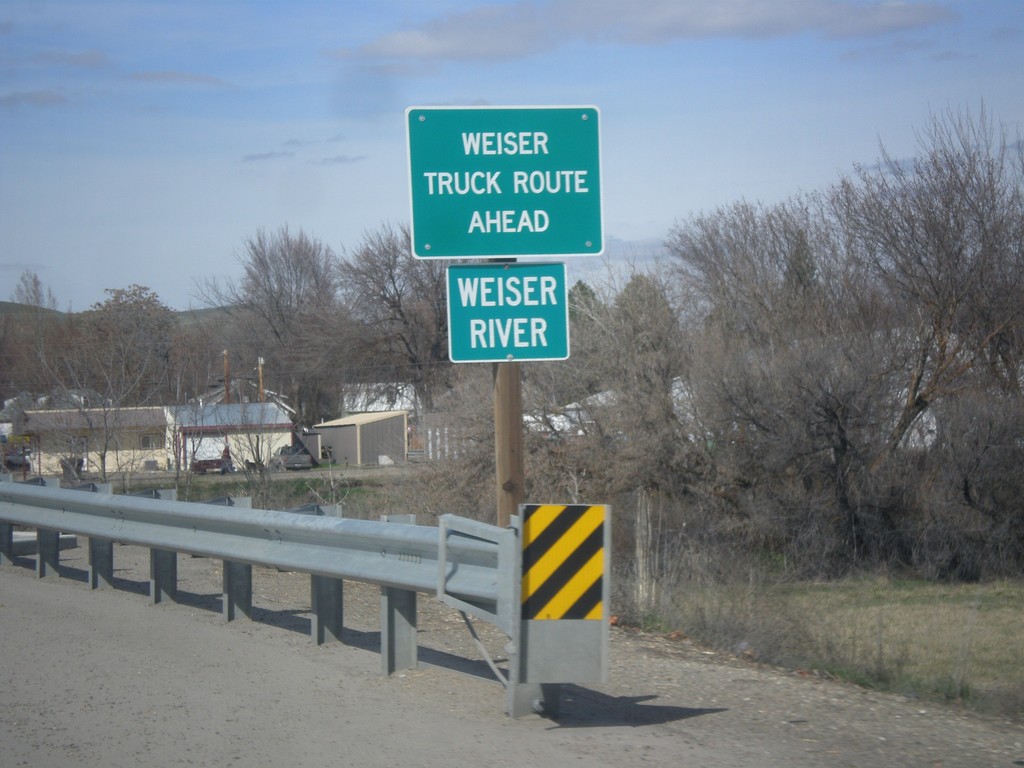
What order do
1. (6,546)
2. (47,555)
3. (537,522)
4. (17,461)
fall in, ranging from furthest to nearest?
(17,461)
(6,546)
(47,555)
(537,522)

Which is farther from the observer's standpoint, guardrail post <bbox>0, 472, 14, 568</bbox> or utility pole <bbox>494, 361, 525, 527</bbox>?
guardrail post <bbox>0, 472, 14, 568</bbox>

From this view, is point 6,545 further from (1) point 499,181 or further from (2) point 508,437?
(1) point 499,181

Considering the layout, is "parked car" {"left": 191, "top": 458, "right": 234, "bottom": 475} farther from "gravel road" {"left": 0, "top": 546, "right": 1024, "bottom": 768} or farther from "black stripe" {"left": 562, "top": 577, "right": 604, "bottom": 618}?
"black stripe" {"left": 562, "top": 577, "right": 604, "bottom": 618}

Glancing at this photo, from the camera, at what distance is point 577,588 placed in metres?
5.41

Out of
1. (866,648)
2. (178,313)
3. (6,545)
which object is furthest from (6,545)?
(178,313)

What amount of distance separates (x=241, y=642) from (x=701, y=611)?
11.2 ft

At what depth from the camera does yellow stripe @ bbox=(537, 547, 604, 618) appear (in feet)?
17.7

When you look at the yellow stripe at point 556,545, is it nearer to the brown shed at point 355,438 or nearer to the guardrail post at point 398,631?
the guardrail post at point 398,631

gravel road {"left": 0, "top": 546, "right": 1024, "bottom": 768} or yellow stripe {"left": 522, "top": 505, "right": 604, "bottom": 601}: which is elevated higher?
yellow stripe {"left": 522, "top": 505, "right": 604, "bottom": 601}

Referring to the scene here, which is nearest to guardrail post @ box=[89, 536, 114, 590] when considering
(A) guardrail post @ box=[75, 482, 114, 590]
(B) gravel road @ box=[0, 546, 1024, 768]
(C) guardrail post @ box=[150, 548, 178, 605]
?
(A) guardrail post @ box=[75, 482, 114, 590]

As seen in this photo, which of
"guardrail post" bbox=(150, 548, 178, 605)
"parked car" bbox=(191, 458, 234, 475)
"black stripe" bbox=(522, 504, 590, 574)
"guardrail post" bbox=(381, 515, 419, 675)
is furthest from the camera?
"parked car" bbox=(191, 458, 234, 475)

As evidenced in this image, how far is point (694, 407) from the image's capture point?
21.6 meters

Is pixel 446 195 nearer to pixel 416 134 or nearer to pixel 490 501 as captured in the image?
pixel 416 134

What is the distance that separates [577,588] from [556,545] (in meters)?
0.25
